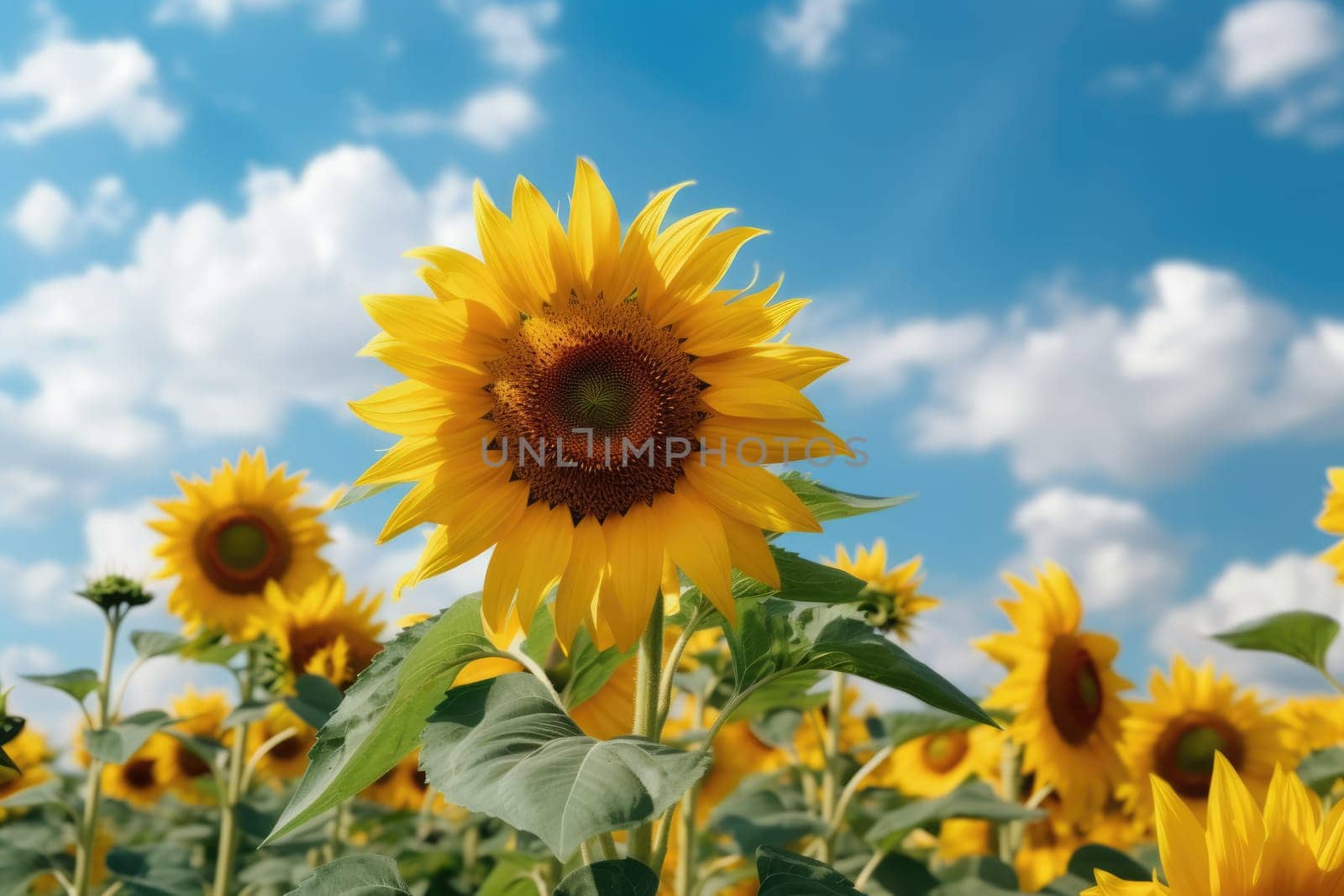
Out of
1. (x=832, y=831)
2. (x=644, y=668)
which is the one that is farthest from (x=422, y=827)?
(x=644, y=668)

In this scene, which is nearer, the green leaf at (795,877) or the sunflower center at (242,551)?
the green leaf at (795,877)

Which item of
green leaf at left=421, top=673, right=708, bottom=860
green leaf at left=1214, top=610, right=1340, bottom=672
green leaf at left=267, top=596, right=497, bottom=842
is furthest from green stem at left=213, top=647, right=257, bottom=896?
green leaf at left=1214, top=610, right=1340, bottom=672

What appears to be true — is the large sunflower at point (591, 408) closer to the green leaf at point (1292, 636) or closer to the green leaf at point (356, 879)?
the green leaf at point (356, 879)

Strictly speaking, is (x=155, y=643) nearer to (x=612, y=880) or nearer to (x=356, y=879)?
(x=356, y=879)

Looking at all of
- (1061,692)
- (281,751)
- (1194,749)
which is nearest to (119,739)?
(281,751)

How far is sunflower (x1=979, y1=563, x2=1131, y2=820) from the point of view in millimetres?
4555

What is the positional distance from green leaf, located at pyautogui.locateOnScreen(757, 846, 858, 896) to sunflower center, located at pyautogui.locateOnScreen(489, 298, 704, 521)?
772 millimetres

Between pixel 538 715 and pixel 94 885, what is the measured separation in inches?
216

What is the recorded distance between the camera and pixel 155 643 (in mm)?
5395

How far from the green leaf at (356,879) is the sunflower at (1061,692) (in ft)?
9.47

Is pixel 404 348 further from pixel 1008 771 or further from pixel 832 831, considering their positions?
pixel 1008 771

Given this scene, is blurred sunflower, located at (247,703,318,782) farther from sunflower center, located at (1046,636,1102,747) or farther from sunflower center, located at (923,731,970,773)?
sunflower center, located at (1046,636,1102,747)

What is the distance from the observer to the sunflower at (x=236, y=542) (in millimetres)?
6652

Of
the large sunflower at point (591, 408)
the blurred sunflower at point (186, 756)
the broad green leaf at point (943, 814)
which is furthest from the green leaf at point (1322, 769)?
the blurred sunflower at point (186, 756)
